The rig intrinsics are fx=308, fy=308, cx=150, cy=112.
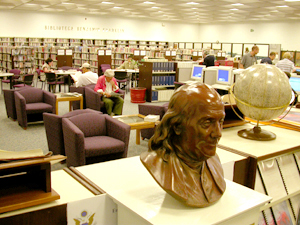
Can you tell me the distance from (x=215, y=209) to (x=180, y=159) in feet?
0.98

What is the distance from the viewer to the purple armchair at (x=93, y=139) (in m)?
3.61

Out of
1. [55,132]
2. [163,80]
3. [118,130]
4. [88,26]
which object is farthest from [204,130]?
[88,26]

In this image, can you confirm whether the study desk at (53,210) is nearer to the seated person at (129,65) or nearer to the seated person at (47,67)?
the seated person at (47,67)

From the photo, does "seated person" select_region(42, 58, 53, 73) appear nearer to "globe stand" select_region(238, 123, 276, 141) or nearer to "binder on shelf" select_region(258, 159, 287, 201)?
"globe stand" select_region(238, 123, 276, 141)

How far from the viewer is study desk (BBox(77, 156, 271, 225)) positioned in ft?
4.64

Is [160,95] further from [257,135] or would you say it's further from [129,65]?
[257,135]

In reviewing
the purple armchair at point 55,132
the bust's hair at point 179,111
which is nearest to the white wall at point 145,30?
the purple armchair at point 55,132

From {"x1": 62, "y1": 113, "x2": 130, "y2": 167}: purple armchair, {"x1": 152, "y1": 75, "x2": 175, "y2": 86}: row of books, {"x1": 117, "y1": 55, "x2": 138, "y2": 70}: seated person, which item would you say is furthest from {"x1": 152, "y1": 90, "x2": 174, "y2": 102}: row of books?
{"x1": 62, "y1": 113, "x2": 130, "y2": 167}: purple armchair

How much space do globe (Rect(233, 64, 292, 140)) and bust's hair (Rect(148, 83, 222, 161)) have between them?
1076 millimetres

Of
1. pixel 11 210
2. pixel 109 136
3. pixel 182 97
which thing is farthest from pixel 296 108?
pixel 11 210

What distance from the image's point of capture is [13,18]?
16047mm

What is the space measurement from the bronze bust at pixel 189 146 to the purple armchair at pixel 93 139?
2.24 m

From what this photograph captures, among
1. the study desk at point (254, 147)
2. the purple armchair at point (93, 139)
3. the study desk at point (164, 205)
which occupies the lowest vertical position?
the purple armchair at point (93, 139)

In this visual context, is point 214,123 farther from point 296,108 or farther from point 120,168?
point 296,108
